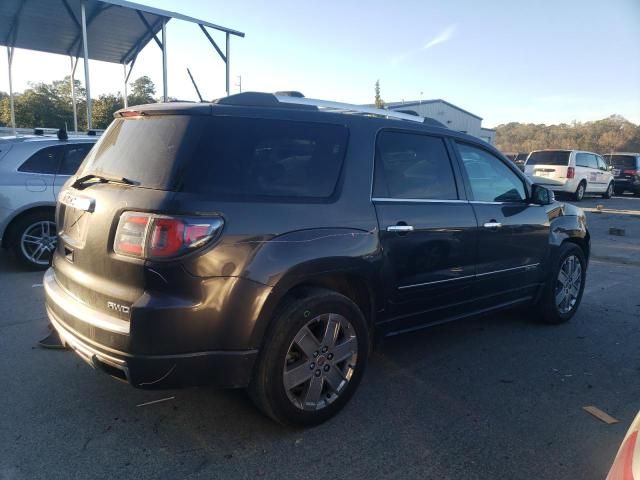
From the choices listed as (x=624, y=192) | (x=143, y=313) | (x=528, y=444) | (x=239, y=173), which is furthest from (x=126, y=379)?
(x=624, y=192)

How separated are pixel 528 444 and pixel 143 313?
2.22 meters

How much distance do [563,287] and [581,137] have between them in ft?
233

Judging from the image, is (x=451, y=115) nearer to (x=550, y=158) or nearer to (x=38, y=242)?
(x=550, y=158)

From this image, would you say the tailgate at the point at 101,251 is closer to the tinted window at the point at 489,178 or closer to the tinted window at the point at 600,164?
Answer: the tinted window at the point at 489,178

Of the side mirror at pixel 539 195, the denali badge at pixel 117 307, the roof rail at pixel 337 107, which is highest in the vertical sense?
the roof rail at pixel 337 107

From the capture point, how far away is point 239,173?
2662mm

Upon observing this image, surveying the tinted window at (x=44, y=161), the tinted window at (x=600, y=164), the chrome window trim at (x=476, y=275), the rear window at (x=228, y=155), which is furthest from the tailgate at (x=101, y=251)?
the tinted window at (x=600, y=164)

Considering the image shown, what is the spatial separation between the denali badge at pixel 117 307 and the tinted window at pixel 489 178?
2.72 metres

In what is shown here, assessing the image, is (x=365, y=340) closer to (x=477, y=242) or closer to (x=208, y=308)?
(x=208, y=308)

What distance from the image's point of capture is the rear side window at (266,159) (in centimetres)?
258

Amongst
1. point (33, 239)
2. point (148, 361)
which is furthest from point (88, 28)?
point (148, 361)

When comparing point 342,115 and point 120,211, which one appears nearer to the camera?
point 120,211

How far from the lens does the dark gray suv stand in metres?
2.46

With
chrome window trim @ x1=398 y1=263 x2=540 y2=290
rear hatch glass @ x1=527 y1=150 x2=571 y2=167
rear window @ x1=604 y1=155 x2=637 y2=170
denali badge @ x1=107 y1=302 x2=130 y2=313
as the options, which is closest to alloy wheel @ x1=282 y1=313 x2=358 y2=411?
chrome window trim @ x1=398 y1=263 x2=540 y2=290
